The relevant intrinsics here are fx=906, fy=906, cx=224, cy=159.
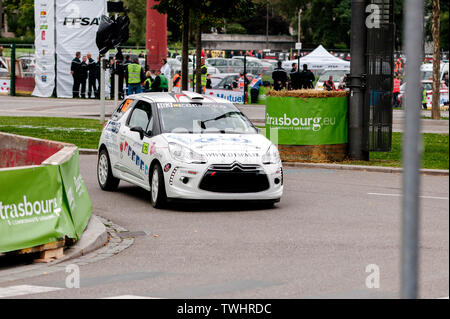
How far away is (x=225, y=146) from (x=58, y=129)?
12.7m

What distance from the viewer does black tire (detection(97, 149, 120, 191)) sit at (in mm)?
14086

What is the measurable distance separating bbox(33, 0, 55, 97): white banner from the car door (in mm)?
27508

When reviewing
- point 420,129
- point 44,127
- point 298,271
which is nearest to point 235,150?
point 298,271

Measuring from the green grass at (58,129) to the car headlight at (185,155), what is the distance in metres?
8.45

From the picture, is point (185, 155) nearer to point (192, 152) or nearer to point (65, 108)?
point (192, 152)

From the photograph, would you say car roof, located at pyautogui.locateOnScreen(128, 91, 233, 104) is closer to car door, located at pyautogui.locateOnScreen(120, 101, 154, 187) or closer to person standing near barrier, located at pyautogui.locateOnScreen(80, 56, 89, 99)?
car door, located at pyautogui.locateOnScreen(120, 101, 154, 187)

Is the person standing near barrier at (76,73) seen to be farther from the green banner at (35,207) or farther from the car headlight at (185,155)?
the green banner at (35,207)

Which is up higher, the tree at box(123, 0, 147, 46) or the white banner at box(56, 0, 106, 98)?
the tree at box(123, 0, 147, 46)

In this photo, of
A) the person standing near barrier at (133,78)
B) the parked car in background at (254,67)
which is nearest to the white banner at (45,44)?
the person standing near barrier at (133,78)

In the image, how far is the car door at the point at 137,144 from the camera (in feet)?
41.8

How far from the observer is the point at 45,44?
40344mm

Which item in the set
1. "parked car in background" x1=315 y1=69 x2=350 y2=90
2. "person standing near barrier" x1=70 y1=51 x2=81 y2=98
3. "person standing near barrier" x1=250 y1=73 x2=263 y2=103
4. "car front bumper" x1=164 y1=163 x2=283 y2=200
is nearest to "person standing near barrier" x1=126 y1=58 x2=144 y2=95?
"person standing near barrier" x1=70 y1=51 x2=81 y2=98

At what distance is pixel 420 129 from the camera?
8.86ft

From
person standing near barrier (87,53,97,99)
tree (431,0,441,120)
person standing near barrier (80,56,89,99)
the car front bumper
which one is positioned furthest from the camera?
person standing near barrier (80,56,89,99)
